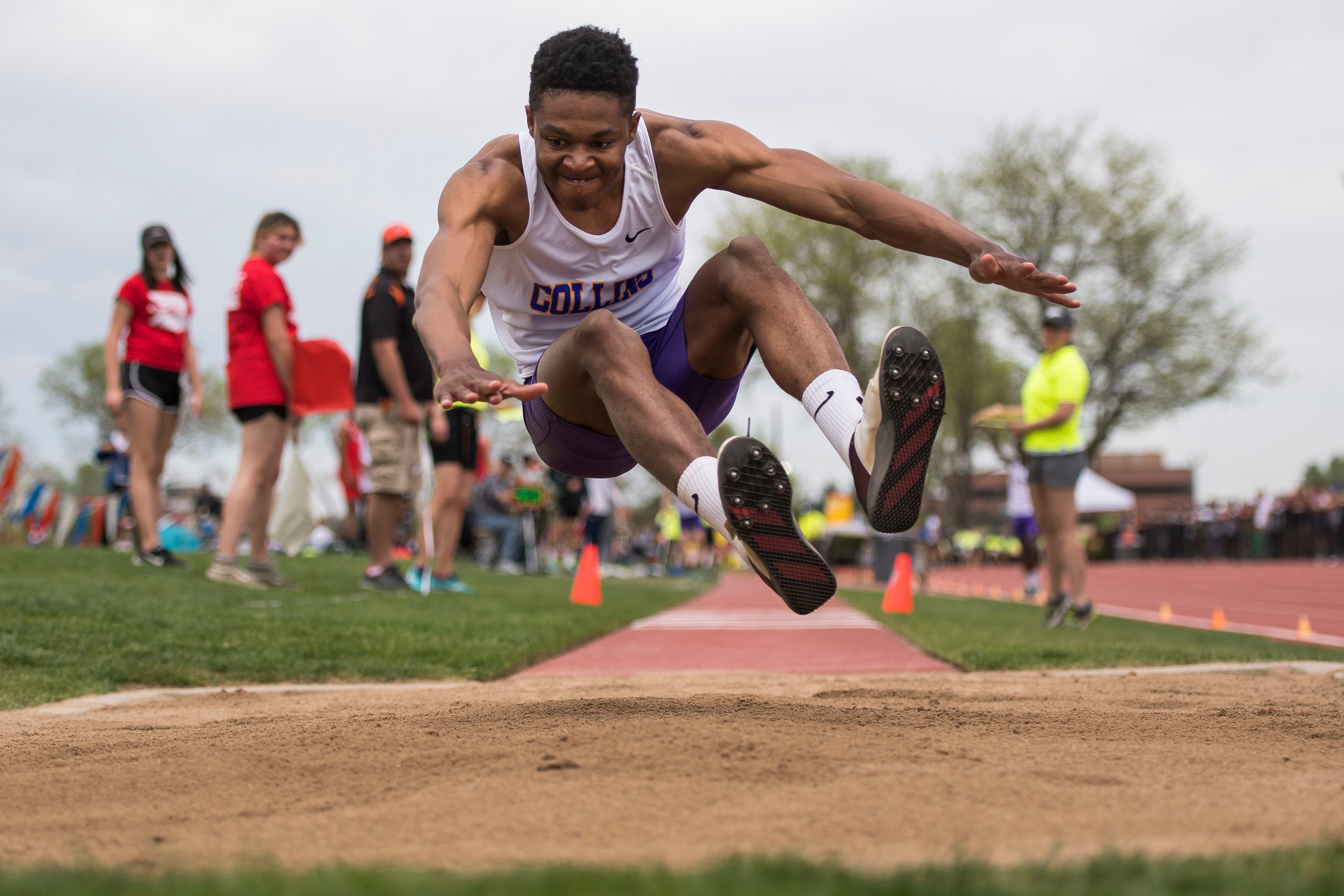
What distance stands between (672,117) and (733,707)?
181cm

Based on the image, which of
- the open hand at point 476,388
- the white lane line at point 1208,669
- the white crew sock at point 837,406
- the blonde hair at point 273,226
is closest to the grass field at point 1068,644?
the white lane line at point 1208,669

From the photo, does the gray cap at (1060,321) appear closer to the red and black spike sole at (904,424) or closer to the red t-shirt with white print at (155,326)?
the red and black spike sole at (904,424)

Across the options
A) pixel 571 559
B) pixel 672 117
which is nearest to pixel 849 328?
pixel 571 559

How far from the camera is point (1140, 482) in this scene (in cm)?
9888

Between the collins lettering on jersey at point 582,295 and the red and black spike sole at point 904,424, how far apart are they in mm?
1103

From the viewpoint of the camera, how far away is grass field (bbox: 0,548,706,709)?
4020mm

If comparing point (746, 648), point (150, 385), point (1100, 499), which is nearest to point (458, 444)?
point (150, 385)

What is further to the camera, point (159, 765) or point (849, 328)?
point (849, 328)

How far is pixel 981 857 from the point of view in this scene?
4.35 feet

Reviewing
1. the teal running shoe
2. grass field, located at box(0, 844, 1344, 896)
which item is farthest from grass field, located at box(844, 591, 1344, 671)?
grass field, located at box(0, 844, 1344, 896)

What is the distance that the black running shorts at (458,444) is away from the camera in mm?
7801

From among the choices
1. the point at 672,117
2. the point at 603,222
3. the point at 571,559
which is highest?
the point at 672,117

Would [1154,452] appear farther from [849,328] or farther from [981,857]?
[981,857]

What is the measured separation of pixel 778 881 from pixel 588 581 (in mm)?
5399
